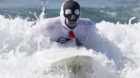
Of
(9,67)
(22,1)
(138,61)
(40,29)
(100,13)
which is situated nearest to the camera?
(9,67)

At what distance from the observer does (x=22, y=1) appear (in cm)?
1459

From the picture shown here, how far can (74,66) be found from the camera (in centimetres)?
770

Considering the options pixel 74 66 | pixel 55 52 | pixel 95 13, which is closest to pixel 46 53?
pixel 55 52

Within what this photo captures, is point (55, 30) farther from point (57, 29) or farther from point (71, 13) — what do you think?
point (71, 13)

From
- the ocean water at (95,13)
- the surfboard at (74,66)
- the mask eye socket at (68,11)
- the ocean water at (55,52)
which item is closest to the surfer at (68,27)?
the mask eye socket at (68,11)

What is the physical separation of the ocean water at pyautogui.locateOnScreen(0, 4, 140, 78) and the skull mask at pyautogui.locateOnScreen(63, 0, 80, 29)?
40 centimetres

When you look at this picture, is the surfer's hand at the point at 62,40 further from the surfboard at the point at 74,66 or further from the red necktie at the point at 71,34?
the surfboard at the point at 74,66

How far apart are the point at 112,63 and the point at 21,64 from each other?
1314 millimetres

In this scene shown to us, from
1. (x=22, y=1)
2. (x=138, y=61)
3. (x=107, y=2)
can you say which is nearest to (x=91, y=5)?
(x=107, y=2)

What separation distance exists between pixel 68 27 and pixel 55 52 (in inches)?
21.7

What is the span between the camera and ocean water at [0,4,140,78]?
812 cm

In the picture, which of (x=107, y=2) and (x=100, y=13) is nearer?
(x=100, y=13)

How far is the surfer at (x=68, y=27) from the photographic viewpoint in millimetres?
8688

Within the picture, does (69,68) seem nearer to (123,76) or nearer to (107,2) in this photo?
(123,76)
